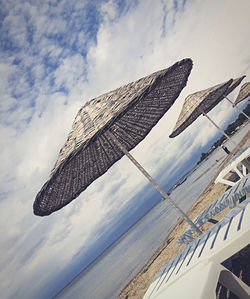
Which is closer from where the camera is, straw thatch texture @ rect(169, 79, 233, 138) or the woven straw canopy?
the woven straw canopy

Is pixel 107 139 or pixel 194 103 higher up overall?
pixel 107 139

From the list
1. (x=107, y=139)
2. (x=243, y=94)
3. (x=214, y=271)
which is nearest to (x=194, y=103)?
(x=107, y=139)

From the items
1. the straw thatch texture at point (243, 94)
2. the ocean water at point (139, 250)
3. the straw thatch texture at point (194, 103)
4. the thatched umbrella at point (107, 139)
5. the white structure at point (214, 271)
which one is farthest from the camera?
the ocean water at point (139, 250)

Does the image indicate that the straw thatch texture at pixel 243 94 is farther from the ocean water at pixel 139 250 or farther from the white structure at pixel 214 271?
the white structure at pixel 214 271

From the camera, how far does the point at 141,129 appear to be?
11.9 ft

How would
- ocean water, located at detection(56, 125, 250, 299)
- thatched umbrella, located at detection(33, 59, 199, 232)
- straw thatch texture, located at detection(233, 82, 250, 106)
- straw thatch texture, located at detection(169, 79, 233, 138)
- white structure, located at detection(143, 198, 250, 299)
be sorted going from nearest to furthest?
white structure, located at detection(143, 198, 250, 299) → thatched umbrella, located at detection(33, 59, 199, 232) → straw thatch texture, located at detection(169, 79, 233, 138) → straw thatch texture, located at detection(233, 82, 250, 106) → ocean water, located at detection(56, 125, 250, 299)

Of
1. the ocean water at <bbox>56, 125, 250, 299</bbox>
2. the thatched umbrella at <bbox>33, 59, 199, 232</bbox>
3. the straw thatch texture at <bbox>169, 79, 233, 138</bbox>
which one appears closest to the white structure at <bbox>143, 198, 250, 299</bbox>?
the thatched umbrella at <bbox>33, 59, 199, 232</bbox>

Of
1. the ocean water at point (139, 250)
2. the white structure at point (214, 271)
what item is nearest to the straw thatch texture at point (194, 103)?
the white structure at point (214, 271)

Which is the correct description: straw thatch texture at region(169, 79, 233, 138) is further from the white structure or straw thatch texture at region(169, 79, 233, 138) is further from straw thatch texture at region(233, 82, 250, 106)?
straw thatch texture at region(233, 82, 250, 106)

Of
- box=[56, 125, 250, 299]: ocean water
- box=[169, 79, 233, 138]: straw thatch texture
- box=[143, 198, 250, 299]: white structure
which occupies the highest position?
box=[169, 79, 233, 138]: straw thatch texture

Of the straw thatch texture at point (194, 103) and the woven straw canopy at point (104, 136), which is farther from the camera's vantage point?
the straw thatch texture at point (194, 103)

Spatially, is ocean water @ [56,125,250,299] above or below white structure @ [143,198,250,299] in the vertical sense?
below

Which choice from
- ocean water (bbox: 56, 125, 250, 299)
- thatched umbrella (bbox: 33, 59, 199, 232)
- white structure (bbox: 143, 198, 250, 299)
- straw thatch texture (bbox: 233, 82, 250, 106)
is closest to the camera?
white structure (bbox: 143, 198, 250, 299)

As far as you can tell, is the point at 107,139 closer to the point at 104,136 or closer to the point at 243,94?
the point at 104,136
